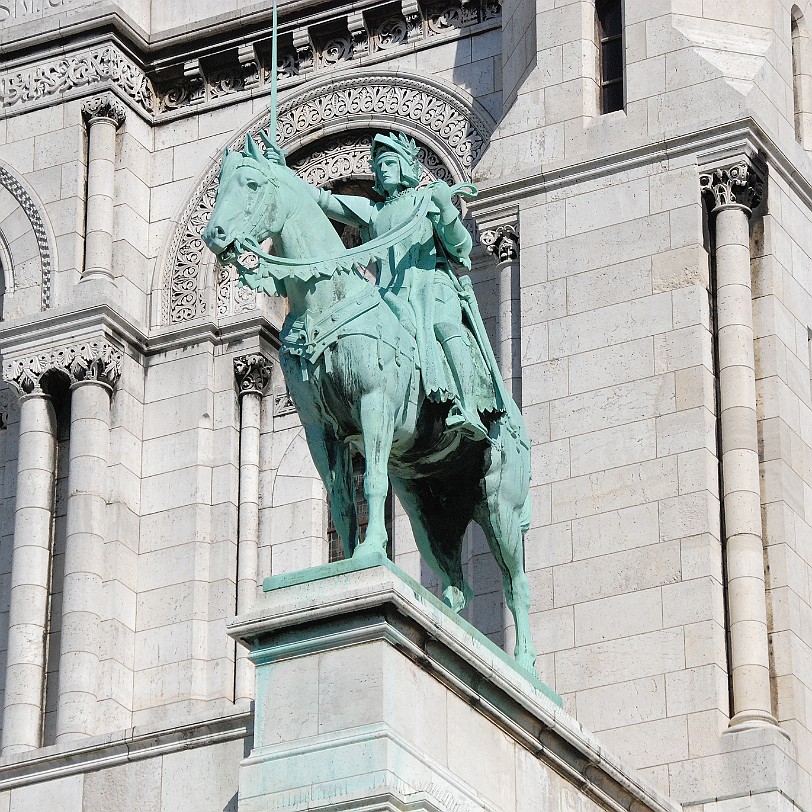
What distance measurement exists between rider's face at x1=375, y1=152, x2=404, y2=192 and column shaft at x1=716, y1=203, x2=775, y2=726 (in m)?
4.82

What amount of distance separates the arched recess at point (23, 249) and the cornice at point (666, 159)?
5.00 metres

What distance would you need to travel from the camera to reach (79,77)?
102ft

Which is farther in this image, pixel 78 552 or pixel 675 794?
pixel 78 552

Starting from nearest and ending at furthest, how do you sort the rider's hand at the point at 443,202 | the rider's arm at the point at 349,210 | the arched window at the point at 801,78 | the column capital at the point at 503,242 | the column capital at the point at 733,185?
the rider's hand at the point at 443,202
the rider's arm at the point at 349,210
the column capital at the point at 733,185
the column capital at the point at 503,242
the arched window at the point at 801,78

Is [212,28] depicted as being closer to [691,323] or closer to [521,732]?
[691,323]

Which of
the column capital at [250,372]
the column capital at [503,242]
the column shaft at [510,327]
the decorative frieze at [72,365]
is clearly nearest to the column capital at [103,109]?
the decorative frieze at [72,365]

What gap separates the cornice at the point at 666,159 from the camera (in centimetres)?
2684

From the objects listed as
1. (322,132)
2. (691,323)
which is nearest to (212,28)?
(322,132)

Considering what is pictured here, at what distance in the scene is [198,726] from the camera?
69.3 feet

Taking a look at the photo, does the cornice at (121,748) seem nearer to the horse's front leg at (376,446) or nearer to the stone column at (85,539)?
the horse's front leg at (376,446)

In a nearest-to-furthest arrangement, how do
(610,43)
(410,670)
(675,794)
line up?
(410,670) < (675,794) < (610,43)

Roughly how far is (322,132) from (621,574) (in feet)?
23.2

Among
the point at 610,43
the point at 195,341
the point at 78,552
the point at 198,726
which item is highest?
the point at 610,43

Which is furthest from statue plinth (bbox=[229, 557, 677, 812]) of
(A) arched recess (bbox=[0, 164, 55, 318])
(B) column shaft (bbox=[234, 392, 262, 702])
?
(A) arched recess (bbox=[0, 164, 55, 318])
